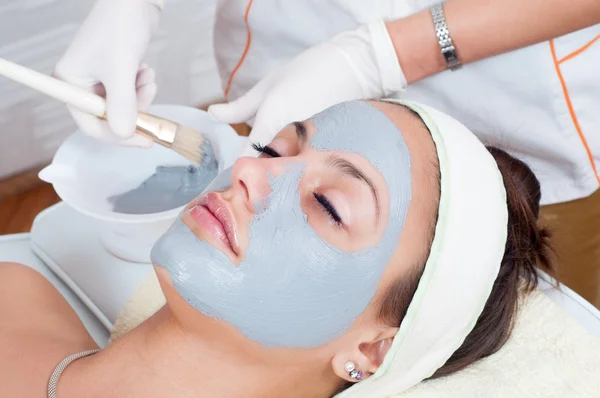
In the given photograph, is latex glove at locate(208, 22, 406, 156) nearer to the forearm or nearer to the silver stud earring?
the forearm

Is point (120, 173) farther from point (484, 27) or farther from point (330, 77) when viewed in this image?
point (484, 27)

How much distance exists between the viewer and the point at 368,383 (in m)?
1.01

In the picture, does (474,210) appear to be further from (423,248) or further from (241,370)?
(241,370)

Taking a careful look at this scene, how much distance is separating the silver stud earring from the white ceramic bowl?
400 mm

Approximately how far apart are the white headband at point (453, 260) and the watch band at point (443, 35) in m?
0.21

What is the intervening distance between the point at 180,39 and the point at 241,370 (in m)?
1.40

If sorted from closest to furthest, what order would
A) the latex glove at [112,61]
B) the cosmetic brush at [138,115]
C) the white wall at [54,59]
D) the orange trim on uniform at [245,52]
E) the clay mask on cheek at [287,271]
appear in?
1. the clay mask on cheek at [287,271]
2. the cosmetic brush at [138,115]
3. the latex glove at [112,61]
4. the orange trim on uniform at [245,52]
5. the white wall at [54,59]

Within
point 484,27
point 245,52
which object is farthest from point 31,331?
point 484,27

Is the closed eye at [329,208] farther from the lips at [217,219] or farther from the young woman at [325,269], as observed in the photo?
the lips at [217,219]

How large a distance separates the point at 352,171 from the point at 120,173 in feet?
1.79

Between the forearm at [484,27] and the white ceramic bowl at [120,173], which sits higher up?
the forearm at [484,27]

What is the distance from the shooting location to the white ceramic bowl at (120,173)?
1.16m

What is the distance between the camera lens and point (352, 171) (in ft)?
3.10

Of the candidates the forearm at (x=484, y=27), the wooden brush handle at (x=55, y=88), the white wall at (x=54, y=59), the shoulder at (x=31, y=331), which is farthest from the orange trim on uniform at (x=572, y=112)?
the white wall at (x=54, y=59)
